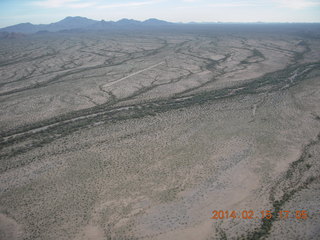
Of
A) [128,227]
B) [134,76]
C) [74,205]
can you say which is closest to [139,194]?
[128,227]

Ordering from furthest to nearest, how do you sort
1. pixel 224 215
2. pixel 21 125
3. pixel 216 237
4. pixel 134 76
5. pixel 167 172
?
pixel 134 76 → pixel 21 125 → pixel 167 172 → pixel 224 215 → pixel 216 237

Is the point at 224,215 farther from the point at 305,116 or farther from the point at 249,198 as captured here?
the point at 305,116

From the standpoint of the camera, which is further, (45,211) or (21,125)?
(21,125)

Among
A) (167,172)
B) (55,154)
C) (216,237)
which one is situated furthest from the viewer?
(55,154)

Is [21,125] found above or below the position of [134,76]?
below

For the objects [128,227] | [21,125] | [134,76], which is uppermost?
[134,76]
